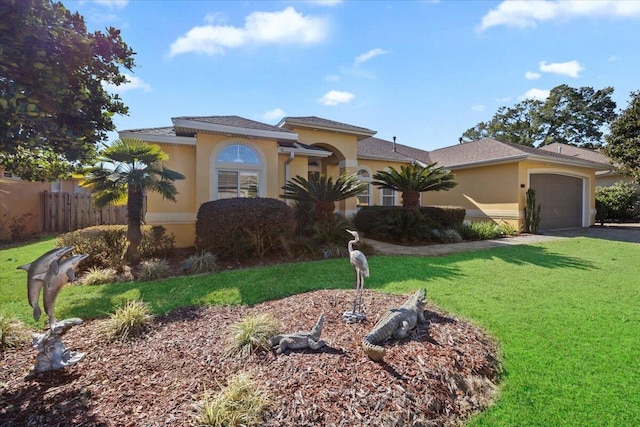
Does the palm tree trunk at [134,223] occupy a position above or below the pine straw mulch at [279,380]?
above

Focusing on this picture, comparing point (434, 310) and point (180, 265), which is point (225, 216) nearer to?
point (180, 265)

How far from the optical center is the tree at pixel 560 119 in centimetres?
3609

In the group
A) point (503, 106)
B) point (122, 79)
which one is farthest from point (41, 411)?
point (503, 106)

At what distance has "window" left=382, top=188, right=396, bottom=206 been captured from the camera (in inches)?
715

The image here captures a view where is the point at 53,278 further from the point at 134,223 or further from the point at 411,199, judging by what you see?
the point at 411,199

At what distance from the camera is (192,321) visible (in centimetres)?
428

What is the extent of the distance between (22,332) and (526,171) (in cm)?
1864

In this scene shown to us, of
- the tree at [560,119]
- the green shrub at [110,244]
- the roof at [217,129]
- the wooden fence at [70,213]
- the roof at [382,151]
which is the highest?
the tree at [560,119]

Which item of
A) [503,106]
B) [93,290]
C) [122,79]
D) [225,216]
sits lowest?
[93,290]

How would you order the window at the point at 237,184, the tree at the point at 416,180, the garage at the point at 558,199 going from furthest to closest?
1. the garage at the point at 558,199
2. the tree at the point at 416,180
3. the window at the point at 237,184

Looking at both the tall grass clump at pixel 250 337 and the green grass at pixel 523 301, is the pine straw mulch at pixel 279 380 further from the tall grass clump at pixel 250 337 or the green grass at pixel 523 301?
the green grass at pixel 523 301

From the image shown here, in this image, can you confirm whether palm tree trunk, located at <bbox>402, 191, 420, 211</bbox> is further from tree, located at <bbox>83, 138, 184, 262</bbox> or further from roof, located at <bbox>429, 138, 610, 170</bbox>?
tree, located at <bbox>83, 138, 184, 262</bbox>

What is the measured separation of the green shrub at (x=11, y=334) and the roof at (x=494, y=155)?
17.7m

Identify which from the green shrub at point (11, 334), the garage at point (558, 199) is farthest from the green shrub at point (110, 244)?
the garage at point (558, 199)
